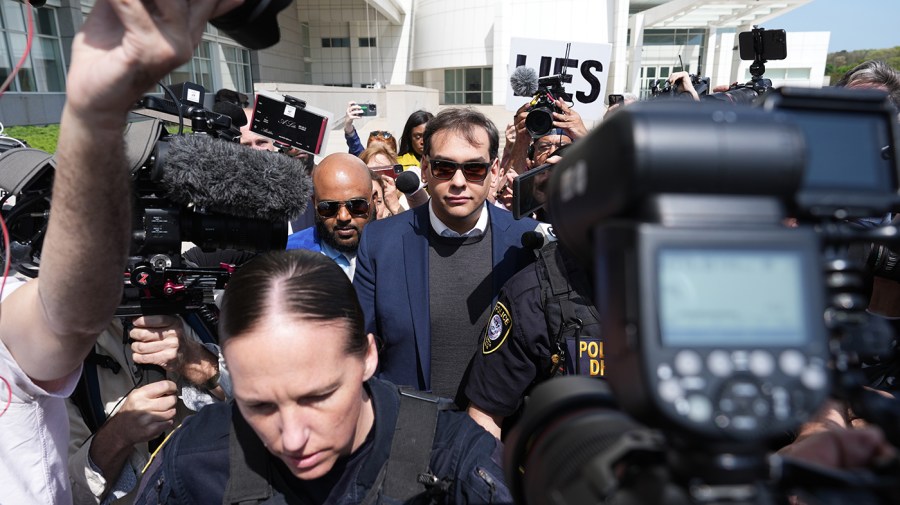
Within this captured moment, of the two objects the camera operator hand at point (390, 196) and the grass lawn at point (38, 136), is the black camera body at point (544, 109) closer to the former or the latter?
the camera operator hand at point (390, 196)

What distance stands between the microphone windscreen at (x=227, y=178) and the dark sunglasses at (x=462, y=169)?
1.13 metres

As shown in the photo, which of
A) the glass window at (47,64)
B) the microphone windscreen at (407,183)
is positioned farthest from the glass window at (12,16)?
the microphone windscreen at (407,183)

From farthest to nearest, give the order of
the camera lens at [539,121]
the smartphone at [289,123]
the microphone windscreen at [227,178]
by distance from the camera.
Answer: the smartphone at [289,123]
the camera lens at [539,121]
the microphone windscreen at [227,178]

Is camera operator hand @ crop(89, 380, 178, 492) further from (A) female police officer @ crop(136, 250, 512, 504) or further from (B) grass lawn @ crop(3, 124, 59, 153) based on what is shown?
(B) grass lawn @ crop(3, 124, 59, 153)

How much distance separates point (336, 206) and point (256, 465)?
2.00m

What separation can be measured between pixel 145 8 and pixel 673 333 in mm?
878

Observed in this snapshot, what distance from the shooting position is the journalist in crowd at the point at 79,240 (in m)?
0.90

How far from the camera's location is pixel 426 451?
4.81ft

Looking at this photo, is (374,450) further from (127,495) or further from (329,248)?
(329,248)

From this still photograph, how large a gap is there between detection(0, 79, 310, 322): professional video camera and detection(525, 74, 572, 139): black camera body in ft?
5.61

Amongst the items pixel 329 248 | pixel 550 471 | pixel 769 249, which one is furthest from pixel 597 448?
pixel 329 248

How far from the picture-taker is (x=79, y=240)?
1.14 metres

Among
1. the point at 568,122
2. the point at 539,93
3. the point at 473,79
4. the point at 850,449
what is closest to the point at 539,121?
the point at 568,122

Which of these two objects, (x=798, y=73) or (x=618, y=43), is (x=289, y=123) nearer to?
(x=618, y=43)
